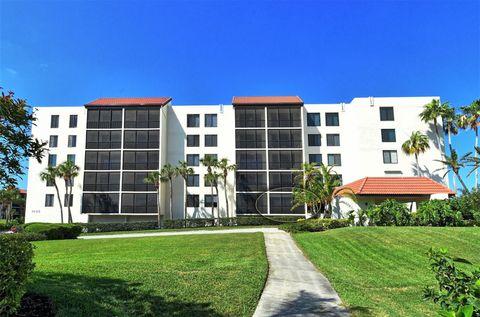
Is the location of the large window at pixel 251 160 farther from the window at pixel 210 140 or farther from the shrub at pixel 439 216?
the shrub at pixel 439 216

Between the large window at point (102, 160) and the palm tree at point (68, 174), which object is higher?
the large window at point (102, 160)

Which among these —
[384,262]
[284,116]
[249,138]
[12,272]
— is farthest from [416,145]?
[12,272]

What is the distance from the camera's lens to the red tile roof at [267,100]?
5103 centimetres

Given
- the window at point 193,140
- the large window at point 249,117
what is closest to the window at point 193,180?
the window at point 193,140

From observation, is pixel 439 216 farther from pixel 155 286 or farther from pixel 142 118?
pixel 142 118

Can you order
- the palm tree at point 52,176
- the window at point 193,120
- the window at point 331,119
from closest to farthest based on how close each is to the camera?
the palm tree at point 52,176
the window at point 331,119
the window at point 193,120

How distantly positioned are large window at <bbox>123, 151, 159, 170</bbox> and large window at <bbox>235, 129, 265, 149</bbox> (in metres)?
12.0

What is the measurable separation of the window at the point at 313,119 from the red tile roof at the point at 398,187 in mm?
19435

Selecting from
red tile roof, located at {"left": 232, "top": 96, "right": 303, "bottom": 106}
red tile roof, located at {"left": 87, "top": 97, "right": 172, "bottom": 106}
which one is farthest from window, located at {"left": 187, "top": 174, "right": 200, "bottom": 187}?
red tile roof, located at {"left": 232, "top": 96, "right": 303, "bottom": 106}

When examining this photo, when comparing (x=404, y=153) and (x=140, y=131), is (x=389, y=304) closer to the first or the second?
(x=404, y=153)

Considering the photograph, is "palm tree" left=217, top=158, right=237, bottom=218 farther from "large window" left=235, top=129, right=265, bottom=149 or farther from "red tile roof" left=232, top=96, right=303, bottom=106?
"red tile roof" left=232, top=96, right=303, bottom=106

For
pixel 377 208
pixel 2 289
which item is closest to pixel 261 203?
pixel 377 208

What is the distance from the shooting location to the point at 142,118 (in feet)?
166

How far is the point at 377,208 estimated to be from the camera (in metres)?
25.5
